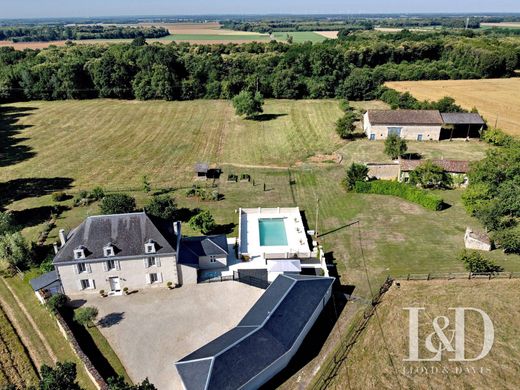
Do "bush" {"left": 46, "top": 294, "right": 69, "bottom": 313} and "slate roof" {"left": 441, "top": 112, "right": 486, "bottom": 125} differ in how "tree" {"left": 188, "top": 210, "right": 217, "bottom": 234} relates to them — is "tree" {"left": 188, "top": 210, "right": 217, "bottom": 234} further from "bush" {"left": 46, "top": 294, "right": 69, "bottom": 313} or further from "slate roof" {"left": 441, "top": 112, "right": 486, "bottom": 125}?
"slate roof" {"left": 441, "top": 112, "right": 486, "bottom": 125}

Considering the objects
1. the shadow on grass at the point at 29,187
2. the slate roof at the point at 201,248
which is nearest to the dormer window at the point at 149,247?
the slate roof at the point at 201,248

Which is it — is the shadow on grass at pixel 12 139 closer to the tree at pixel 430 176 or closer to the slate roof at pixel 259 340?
the slate roof at pixel 259 340

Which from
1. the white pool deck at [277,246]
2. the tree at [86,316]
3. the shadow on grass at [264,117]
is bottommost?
the white pool deck at [277,246]

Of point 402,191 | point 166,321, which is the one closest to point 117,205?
point 166,321

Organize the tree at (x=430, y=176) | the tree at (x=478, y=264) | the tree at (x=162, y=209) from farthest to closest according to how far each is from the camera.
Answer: the tree at (x=430, y=176) < the tree at (x=162, y=209) < the tree at (x=478, y=264)

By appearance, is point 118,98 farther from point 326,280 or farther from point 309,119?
point 326,280
